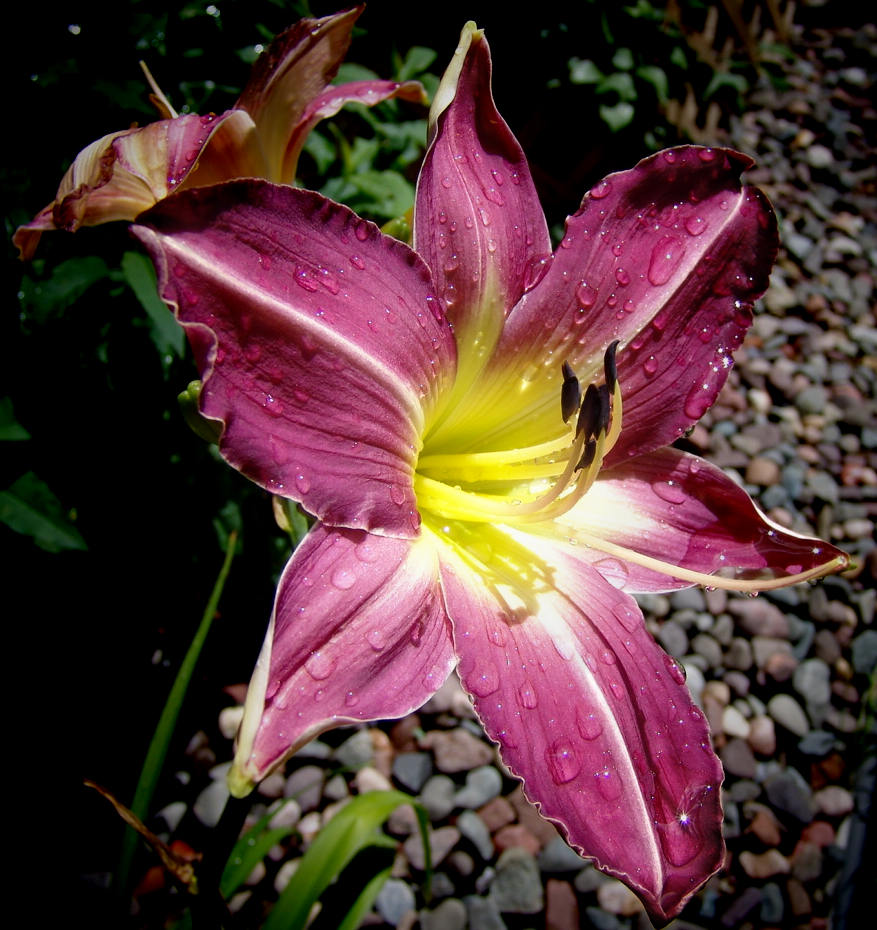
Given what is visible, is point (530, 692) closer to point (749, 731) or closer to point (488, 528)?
point (488, 528)

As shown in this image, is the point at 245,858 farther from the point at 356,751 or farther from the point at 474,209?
the point at 474,209

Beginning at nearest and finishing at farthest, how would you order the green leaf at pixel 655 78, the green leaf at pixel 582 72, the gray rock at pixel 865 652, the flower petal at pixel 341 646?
the flower petal at pixel 341 646
the gray rock at pixel 865 652
the green leaf at pixel 582 72
the green leaf at pixel 655 78

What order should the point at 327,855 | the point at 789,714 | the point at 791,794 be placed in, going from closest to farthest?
the point at 327,855 → the point at 791,794 → the point at 789,714

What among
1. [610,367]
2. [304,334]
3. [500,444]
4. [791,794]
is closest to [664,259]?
[610,367]

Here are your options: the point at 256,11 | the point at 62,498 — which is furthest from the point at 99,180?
the point at 256,11

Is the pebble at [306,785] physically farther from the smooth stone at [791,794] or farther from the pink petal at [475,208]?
the pink petal at [475,208]

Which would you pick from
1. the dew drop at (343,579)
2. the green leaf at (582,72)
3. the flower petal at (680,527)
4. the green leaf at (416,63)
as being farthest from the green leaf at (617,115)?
the dew drop at (343,579)
